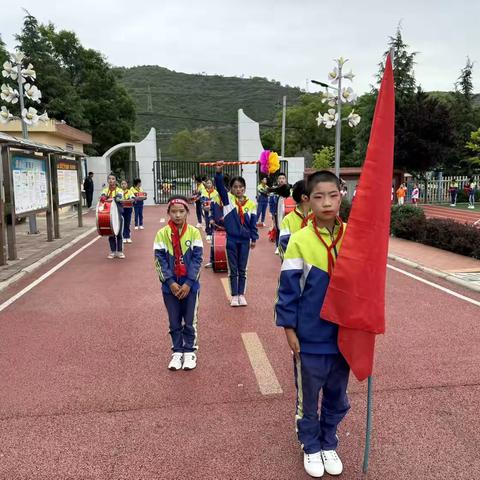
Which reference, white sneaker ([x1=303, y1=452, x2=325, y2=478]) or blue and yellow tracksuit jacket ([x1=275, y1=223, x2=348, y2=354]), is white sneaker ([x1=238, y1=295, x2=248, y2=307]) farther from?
blue and yellow tracksuit jacket ([x1=275, y1=223, x2=348, y2=354])

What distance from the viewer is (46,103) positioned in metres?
29.6

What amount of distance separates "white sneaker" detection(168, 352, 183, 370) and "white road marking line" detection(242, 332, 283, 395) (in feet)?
2.33

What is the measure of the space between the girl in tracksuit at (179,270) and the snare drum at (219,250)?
3.24 meters

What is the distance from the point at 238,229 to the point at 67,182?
34.3ft

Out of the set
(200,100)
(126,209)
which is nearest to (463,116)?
(126,209)

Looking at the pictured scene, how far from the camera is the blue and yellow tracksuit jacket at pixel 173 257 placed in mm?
4418

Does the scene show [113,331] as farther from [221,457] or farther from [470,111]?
[470,111]

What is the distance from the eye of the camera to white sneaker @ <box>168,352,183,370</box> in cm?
455

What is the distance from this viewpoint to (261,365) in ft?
15.3

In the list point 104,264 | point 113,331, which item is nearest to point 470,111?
point 104,264

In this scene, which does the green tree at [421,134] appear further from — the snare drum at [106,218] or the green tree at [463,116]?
the snare drum at [106,218]

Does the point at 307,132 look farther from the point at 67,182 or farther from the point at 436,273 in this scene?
the point at 436,273

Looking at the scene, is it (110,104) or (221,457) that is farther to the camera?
(110,104)

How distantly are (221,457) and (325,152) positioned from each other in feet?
144
